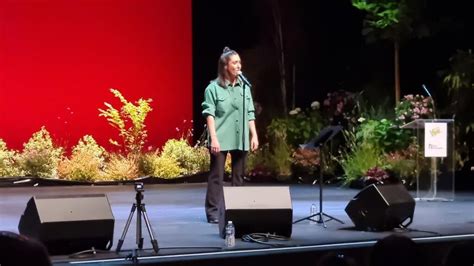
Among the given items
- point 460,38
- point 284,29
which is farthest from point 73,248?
point 284,29

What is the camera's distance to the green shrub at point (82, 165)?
11.2 metres

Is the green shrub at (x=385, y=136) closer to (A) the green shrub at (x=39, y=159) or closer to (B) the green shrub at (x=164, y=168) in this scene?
(B) the green shrub at (x=164, y=168)

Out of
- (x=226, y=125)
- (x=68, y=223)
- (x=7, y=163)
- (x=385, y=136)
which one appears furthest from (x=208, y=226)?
(x=7, y=163)

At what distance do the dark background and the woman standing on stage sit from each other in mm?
5747

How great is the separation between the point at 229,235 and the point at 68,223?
1070 mm

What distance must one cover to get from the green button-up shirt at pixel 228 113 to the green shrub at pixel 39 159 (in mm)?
4796

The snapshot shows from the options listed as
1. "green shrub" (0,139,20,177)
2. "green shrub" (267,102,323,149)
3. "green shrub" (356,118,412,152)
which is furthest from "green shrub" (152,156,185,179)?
"green shrub" (356,118,412,152)

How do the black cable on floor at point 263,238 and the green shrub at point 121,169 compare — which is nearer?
the black cable on floor at point 263,238

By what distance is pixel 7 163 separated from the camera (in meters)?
11.1

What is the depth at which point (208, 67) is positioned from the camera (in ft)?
42.8

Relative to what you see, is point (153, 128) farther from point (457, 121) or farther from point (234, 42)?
point (457, 121)

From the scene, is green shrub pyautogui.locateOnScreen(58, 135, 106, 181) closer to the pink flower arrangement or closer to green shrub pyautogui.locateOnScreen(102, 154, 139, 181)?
green shrub pyautogui.locateOnScreen(102, 154, 139, 181)

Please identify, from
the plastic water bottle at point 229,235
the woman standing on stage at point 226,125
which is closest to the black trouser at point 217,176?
the woman standing on stage at point 226,125

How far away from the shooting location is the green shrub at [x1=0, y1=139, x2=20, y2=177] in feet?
36.2
